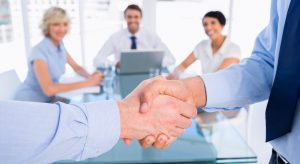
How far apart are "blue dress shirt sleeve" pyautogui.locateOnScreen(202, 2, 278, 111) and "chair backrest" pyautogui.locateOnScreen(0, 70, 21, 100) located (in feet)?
7.10

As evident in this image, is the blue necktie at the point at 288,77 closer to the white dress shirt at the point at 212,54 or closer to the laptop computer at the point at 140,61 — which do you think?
the laptop computer at the point at 140,61

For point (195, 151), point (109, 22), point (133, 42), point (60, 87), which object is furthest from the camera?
point (109, 22)

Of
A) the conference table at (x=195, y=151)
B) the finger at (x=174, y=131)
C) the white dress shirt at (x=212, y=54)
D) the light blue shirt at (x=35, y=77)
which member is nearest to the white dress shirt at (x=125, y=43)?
the white dress shirt at (x=212, y=54)

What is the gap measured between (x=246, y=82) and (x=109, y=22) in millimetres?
4495

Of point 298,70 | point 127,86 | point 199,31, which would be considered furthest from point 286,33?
point 199,31

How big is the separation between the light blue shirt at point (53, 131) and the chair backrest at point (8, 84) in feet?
7.00

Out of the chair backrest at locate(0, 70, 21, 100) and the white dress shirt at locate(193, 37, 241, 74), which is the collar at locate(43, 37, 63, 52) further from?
the white dress shirt at locate(193, 37, 241, 74)

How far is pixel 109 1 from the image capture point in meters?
5.04

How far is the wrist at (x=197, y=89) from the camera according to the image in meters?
1.00

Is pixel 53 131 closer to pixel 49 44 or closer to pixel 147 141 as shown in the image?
pixel 147 141

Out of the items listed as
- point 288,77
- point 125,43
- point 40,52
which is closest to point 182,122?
point 288,77

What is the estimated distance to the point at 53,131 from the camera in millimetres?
708

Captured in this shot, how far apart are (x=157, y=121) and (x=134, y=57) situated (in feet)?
5.12

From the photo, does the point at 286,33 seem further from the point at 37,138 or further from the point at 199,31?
the point at 199,31
